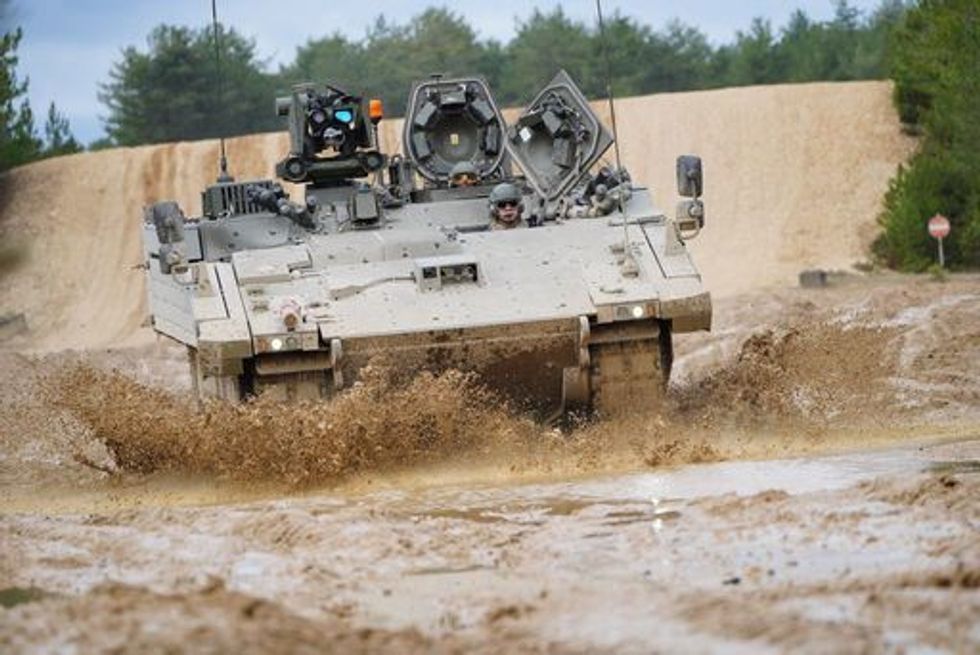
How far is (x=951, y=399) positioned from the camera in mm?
16031

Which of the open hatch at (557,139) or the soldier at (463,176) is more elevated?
the open hatch at (557,139)

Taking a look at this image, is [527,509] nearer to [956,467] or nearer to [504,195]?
[956,467]

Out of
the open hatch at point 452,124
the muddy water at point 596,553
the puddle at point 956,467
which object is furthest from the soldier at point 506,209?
the puddle at point 956,467

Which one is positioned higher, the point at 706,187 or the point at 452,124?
the point at 452,124

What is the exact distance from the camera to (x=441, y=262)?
48.4 feet

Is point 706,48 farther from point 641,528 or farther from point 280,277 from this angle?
point 641,528

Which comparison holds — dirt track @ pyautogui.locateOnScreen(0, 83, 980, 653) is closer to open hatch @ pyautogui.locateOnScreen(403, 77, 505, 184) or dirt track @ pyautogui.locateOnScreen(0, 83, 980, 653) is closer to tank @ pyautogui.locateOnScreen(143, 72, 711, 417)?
tank @ pyautogui.locateOnScreen(143, 72, 711, 417)

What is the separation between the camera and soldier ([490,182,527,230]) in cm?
1598

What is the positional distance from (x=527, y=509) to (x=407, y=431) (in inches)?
106

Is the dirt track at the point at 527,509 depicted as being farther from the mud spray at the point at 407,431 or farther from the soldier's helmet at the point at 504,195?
the soldier's helmet at the point at 504,195

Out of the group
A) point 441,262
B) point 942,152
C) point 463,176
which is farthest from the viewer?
point 942,152

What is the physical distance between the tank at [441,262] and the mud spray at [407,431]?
215 millimetres

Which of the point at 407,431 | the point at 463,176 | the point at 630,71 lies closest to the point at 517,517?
the point at 407,431

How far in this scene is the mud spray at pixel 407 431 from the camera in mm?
13703
